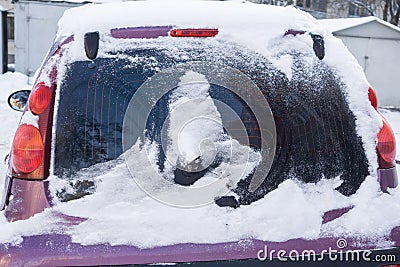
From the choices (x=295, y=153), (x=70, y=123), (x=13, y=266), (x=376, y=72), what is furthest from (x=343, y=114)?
(x=376, y=72)

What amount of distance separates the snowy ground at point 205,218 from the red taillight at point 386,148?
0.66 ft

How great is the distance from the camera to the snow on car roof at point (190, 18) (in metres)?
2.21

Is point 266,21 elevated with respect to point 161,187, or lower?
elevated

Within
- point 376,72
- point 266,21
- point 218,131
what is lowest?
point 376,72

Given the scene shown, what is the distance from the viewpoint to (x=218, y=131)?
7.09 feet

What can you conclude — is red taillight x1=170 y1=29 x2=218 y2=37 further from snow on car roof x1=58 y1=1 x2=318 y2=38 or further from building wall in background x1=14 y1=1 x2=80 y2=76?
building wall in background x1=14 y1=1 x2=80 y2=76

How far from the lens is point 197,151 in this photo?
2.12m

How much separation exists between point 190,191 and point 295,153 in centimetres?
47

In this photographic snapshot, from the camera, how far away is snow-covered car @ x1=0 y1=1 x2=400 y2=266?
1.94 m

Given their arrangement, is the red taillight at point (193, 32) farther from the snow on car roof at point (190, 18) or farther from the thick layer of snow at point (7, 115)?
the thick layer of snow at point (7, 115)

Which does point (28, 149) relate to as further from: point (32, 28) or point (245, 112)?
point (32, 28)

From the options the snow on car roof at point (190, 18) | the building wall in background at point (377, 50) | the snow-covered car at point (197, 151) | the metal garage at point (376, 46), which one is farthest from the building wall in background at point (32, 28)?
the snow-covered car at point (197, 151)

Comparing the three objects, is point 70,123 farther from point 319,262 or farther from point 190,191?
point 319,262

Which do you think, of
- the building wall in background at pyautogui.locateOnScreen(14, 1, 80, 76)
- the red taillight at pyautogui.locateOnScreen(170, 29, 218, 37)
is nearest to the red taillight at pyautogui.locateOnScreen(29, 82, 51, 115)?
the red taillight at pyautogui.locateOnScreen(170, 29, 218, 37)
